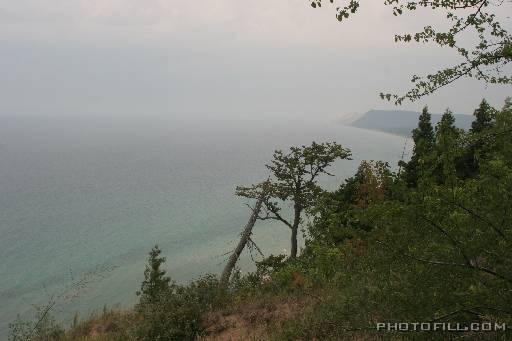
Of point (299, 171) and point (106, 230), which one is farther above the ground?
point (299, 171)

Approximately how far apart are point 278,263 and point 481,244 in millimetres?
18455

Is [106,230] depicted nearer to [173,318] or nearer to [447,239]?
[173,318]

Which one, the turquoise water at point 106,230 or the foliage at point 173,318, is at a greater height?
the foliage at point 173,318

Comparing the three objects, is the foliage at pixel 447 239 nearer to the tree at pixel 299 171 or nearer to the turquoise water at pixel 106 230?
the turquoise water at pixel 106 230

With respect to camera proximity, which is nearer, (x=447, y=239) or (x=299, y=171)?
(x=447, y=239)

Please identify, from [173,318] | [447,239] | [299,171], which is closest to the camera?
[447,239]

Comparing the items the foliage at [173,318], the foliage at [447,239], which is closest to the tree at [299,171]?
the foliage at [173,318]

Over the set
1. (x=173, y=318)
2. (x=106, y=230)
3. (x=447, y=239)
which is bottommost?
(x=106, y=230)

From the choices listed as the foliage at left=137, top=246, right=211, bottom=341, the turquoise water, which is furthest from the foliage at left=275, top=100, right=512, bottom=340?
the turquoise water

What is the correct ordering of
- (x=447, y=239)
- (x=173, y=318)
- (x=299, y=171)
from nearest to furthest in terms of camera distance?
(x=447, y=239)
(x=173, y=318)
(x=299, y=171)

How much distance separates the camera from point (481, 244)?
4.04 metres

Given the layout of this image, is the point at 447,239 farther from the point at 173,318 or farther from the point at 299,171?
the point at 299,171

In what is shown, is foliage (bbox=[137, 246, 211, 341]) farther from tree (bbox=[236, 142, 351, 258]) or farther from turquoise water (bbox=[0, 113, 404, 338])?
tree (bbox=[236, 142, 351, 258])

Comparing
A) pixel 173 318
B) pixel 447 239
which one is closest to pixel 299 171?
pixel 173 318
